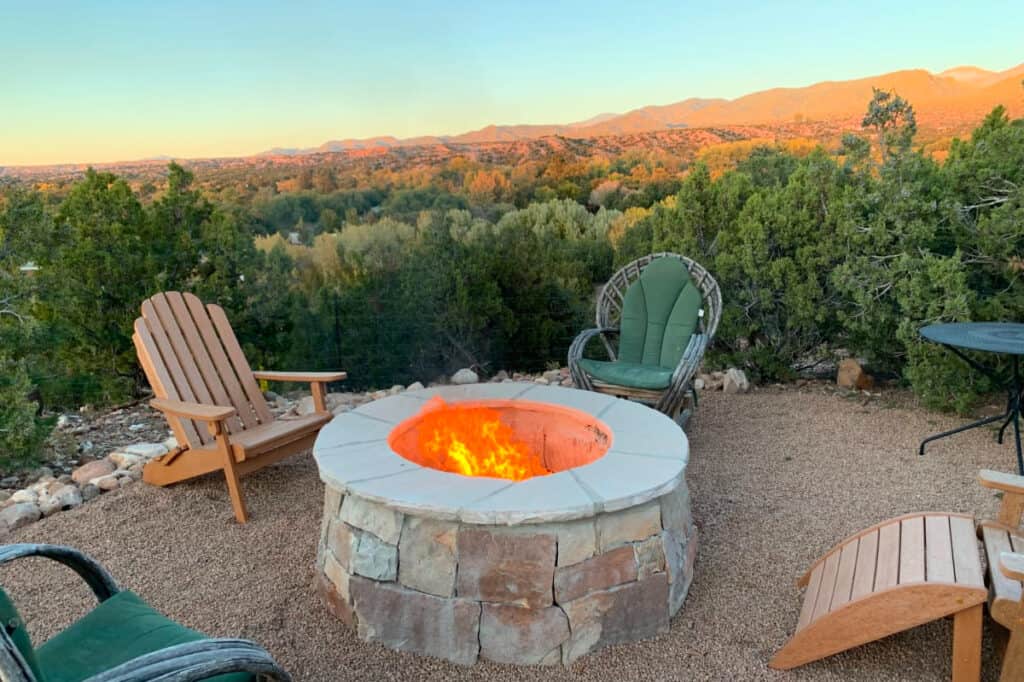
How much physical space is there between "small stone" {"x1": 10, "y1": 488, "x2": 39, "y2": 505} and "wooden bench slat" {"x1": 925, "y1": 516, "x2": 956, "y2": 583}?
13.5 feet

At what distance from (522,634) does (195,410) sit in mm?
1983

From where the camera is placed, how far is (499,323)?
6.16 meters

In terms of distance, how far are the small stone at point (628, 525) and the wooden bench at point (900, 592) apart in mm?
547

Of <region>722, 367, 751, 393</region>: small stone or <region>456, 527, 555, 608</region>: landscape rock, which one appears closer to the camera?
<region>456, 527, 555, 608</region>: landscape rock

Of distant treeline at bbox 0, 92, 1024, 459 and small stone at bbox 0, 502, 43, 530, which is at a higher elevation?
distant treeline at bbox 0, 92, 1024, 459

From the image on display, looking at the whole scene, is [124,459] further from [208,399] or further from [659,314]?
[659,314]

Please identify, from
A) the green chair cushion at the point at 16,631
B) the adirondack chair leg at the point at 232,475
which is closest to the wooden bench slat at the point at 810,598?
the green chair cushion at the point at 16,631

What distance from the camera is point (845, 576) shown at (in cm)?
206

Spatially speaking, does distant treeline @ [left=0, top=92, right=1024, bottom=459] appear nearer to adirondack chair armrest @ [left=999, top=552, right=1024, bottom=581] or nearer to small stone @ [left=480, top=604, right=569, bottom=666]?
adirondack chair armrest @ [left=999, top=552, right=1024, bottom=581]

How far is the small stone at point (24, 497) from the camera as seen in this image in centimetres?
334

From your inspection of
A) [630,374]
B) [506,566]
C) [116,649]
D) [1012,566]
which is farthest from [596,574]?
[630,374]

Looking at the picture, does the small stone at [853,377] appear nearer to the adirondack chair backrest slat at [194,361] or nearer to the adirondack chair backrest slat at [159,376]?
the adirondack chair backrest slat at [194,361]

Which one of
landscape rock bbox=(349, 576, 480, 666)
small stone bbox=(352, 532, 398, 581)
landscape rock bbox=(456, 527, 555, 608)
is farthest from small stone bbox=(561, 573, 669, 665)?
small stone bbox=(352, 532, 398, 581)

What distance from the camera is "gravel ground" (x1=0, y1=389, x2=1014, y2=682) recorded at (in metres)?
2.06
